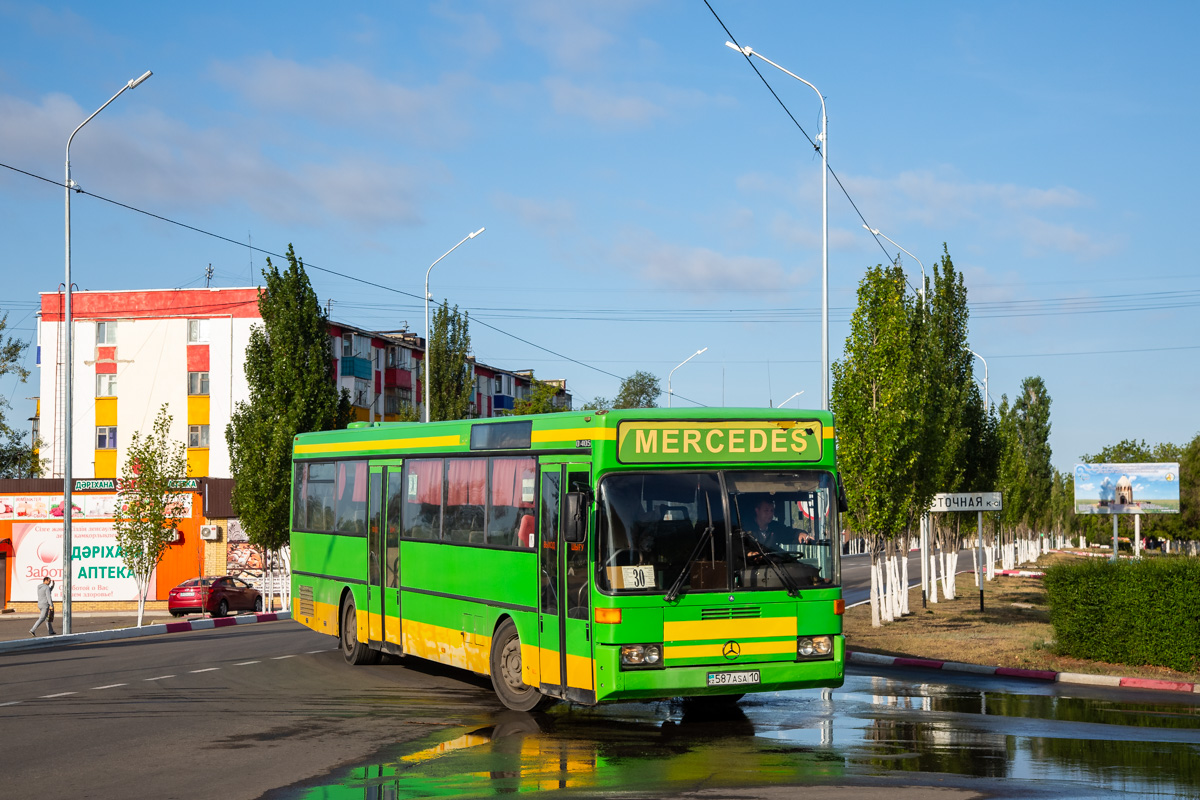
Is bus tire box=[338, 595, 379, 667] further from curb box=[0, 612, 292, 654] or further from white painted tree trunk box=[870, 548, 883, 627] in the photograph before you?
white painted tree trunk box=[870, 548, 883, 627]

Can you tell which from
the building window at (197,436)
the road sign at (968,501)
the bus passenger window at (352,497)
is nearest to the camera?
the bus passenger window at (352,497)

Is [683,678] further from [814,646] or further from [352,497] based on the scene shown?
[352,497]

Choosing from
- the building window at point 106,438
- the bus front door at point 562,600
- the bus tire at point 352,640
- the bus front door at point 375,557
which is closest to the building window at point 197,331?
the building window at point 106,438

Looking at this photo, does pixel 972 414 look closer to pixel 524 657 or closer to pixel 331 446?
pixel 331 446

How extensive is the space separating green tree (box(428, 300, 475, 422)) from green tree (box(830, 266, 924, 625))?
80.6 feet

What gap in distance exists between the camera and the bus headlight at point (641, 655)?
11312 millimetres

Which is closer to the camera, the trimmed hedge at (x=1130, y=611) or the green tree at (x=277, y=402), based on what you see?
the trimmed hedge at (x=1130, y=611)

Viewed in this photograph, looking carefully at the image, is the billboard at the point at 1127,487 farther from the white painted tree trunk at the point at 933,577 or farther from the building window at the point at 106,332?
the building window at the point at 106,332

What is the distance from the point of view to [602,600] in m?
11.4

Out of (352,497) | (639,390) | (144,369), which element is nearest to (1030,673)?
(352,497)

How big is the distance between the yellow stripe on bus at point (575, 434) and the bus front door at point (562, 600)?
291 mm

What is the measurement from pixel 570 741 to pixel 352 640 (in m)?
7.53

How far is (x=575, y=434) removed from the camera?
482 inches

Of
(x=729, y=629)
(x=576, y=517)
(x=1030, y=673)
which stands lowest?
(x=1030, y=673)
